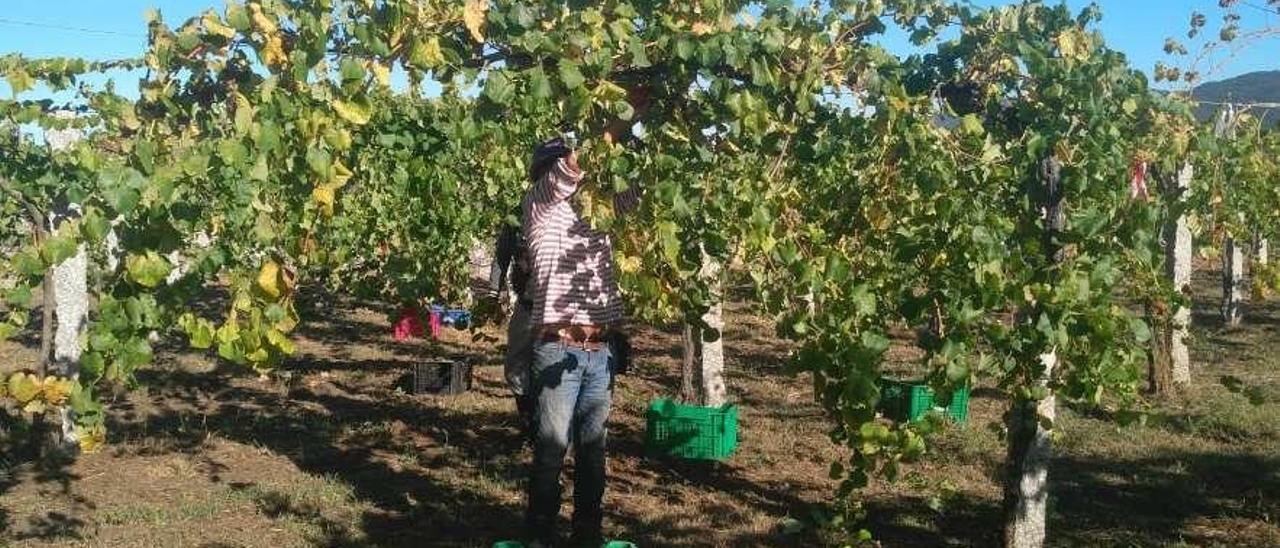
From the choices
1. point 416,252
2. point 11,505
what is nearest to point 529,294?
point 11,505

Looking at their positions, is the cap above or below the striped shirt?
above

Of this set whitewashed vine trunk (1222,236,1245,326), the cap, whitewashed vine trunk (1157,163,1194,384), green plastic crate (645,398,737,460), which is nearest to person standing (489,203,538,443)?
the cap

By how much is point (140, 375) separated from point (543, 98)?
696 cm

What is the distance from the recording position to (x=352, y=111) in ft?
8.27

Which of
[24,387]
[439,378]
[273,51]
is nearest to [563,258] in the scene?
[273,51]

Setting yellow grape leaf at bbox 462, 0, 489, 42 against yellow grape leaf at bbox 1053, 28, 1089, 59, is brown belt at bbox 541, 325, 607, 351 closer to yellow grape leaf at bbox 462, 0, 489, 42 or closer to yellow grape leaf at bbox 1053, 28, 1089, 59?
yellow grape leaf at bbox 462, 0, 489, 42

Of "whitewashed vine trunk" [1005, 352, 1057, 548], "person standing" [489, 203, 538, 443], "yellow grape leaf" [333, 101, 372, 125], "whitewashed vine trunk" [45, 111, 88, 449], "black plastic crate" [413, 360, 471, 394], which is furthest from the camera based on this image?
"black plastic crate" [413, 360, 471, 394]

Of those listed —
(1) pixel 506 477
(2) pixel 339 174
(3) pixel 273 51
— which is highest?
(3) pixel 273 51

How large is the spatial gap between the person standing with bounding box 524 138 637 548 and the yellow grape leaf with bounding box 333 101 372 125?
35.6 inches

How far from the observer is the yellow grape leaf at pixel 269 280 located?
7.86 feet

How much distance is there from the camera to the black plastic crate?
7.36 meters

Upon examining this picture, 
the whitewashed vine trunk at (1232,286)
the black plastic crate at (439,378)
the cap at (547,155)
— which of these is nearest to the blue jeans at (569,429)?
the cap at (547,155)

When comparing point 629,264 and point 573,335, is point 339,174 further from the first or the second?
point 573,335

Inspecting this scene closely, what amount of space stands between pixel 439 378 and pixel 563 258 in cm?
420
